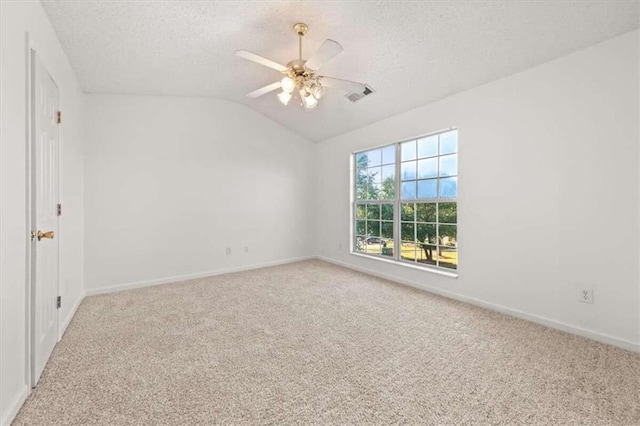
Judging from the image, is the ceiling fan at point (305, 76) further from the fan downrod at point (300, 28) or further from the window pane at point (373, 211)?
the window pane at point (373, 211)

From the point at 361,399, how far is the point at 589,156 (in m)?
2.58

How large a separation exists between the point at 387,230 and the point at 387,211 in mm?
291

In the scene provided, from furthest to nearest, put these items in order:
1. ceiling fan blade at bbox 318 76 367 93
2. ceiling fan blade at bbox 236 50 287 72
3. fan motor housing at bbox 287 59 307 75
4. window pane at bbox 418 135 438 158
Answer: window pane at bbox 418 135 438 158
ceiling fan blade at bbox 318 76 367 93
fan motor housing at bbox 287 59 307 75
ceiling fan blade at bbox 236 50 287 72

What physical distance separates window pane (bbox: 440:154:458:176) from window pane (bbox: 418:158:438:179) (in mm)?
87

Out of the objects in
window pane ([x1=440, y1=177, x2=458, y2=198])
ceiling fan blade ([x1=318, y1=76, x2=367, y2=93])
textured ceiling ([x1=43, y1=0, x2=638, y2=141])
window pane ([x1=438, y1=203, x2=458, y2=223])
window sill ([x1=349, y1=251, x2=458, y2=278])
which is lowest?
window sill ([x1=349, y1=251, x2=458, y2=278])

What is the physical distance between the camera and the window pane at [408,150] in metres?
3.96

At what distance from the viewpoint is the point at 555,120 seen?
8.34ft

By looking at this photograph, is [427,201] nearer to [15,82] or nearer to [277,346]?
[277,346]

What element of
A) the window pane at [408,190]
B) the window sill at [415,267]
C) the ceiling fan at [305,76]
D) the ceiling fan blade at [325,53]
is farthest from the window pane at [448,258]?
the ceiling fan blade at [325,53]

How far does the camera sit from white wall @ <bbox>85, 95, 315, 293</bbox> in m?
3.63

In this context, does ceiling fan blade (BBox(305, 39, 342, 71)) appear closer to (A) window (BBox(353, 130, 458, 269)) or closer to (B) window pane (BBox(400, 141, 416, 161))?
(A) window (BBox(353, 130, 458, 269))

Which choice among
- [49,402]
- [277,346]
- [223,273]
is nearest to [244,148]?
[223,273]

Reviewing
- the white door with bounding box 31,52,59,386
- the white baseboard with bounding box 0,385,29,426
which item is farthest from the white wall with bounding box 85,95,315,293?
the white baseboard with bounding box 0,385,29,426

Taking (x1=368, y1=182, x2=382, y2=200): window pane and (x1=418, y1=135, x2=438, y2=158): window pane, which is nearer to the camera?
(x1=418, y1=135, x2=438, y2=158): window pane
